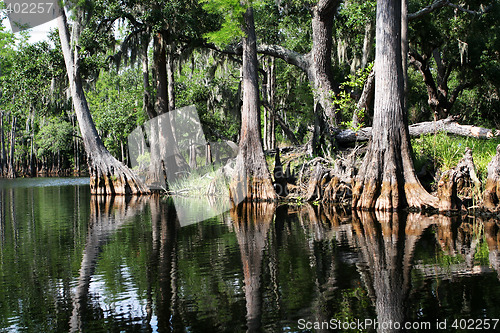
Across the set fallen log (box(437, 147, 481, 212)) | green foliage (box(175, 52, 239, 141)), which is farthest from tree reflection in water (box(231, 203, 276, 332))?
green foliage (box(175, 52, 239, 141))

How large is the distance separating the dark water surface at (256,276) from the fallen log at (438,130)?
4.52m

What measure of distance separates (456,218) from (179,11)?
14127 millimetres

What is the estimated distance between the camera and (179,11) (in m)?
20.5

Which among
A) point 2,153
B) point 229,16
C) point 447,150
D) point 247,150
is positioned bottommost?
point 447,150

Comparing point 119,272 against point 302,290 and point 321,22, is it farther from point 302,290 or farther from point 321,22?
point 321,22

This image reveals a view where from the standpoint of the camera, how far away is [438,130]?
49.3 feet

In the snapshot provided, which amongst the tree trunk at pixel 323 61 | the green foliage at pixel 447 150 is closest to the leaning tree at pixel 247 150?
the tree trunk at pixel 323 61

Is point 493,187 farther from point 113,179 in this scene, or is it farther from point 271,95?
point 271,95

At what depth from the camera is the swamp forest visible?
546 centimetres

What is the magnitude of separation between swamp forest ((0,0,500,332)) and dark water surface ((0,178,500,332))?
4 centimetres

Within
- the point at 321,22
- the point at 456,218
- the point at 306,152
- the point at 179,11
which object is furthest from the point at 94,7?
the point at 456,218

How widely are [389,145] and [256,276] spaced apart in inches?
272

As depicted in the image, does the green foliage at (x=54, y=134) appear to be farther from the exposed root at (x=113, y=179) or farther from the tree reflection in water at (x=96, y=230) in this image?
the tree reflection in water at (x=96, y=230)

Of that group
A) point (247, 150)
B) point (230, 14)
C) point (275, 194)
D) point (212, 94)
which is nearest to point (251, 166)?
point (247, 150)
